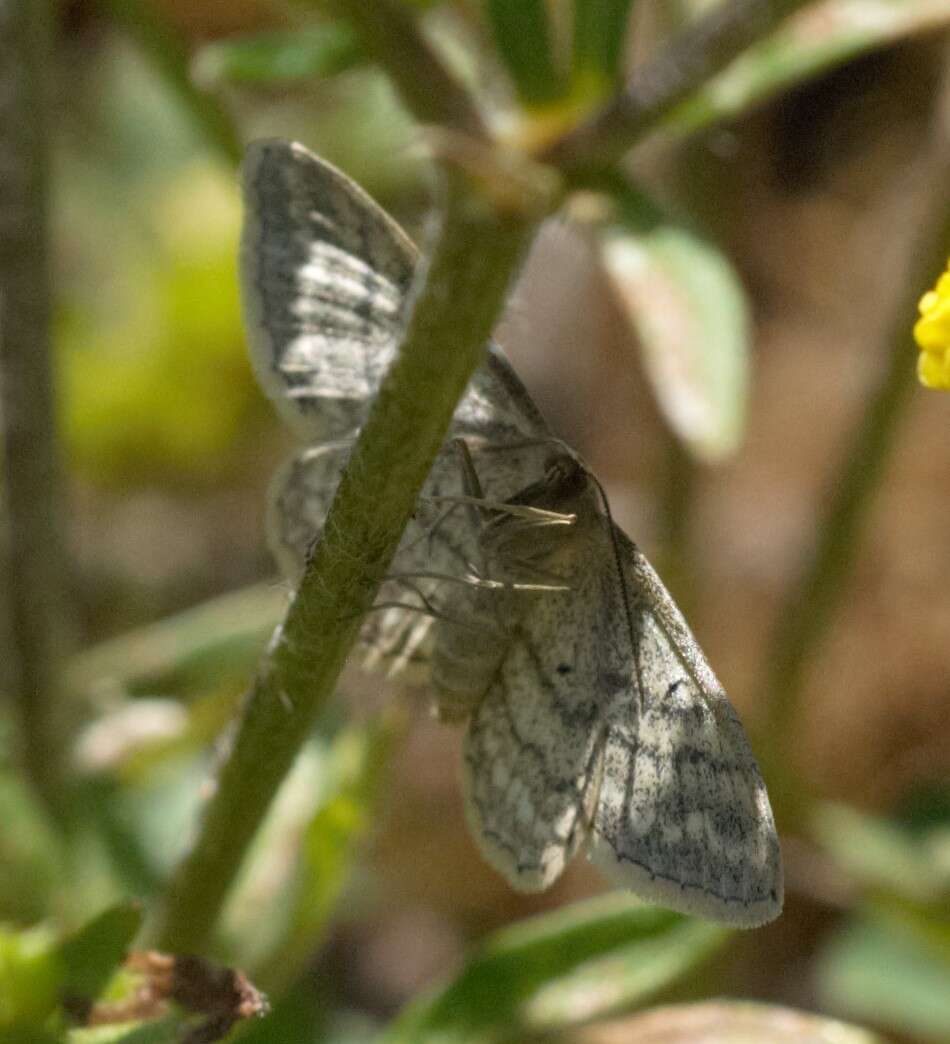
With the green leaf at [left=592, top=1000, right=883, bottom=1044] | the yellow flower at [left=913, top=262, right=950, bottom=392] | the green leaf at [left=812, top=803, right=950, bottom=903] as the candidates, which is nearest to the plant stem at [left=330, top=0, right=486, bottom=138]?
the yellow flower at [left=913, top=262, right=950, bottom=392]

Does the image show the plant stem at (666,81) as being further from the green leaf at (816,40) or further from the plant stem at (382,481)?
the green leaf at (816,40)

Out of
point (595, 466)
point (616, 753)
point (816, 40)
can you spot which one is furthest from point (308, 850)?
point (595, 466)

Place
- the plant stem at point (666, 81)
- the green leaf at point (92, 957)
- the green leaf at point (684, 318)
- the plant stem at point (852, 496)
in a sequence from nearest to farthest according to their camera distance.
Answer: the plant stem at point (666, 81), the green leaf at point (92, 957), the green leaf at point (684, 318), the plant stem at point (852, 496)

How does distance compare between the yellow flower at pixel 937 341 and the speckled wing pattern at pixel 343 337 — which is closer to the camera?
the yellow flower at pixel 937 341

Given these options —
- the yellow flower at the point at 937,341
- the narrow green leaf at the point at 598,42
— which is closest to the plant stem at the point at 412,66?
the narrow green leaf at the point at 598,42

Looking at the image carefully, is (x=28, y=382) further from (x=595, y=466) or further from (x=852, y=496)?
(x=595, y=466)

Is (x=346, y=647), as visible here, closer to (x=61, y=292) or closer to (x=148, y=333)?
(x=148, y=333)

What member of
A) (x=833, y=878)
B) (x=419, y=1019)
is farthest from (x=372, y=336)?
(x=833, y=878)
